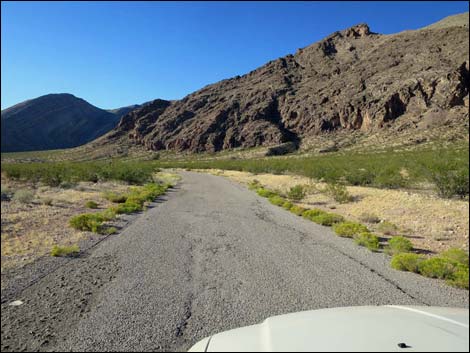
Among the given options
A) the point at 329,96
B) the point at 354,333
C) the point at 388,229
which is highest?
the point at 329,96

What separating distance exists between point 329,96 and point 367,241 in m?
124

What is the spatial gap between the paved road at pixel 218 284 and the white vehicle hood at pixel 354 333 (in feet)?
5.46

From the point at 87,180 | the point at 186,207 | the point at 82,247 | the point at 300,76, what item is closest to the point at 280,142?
the point at 300,76

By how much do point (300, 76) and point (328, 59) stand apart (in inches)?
521

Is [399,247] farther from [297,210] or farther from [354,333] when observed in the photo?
[297,210]

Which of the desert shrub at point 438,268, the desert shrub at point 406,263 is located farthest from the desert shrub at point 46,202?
the desert shrub at point 438,268

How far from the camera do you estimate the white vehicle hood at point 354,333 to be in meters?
2.43

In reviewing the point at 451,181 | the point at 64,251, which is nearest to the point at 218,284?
the point at 64,251

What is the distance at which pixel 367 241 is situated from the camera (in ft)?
29.9

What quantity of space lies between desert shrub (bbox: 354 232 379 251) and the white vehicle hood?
5.91 m

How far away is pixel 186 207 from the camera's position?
16781 millimetres

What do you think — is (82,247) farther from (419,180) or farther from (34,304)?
(419,180)

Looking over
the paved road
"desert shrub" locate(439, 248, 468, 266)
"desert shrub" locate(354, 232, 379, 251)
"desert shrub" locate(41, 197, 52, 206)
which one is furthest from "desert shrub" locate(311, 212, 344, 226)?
"desert shrub" locate(41, 197, 52, 206)

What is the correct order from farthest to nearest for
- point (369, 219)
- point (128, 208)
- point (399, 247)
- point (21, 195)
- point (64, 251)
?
point (128, 208)
point (369, 219)
point (399, 247)
point (21, 195)
point (64, 251)
